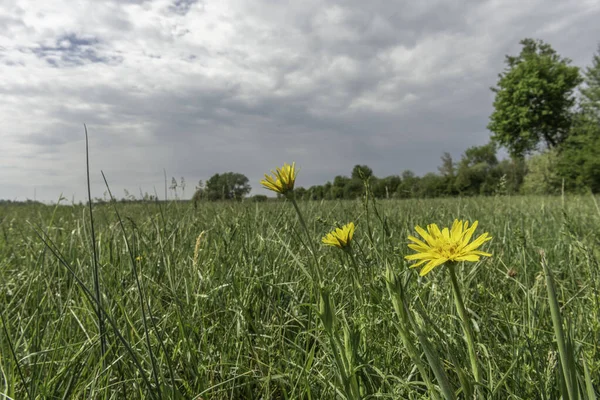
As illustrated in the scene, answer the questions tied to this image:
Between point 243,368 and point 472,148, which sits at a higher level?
point 472,148

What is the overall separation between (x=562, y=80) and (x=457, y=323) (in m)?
34.9

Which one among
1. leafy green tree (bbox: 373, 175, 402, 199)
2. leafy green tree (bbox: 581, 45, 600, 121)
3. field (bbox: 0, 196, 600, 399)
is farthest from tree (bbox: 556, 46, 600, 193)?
field (bbox: 0, 196, 600, 399)

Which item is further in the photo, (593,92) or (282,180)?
(593,92)

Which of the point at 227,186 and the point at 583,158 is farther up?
the point at 583,158

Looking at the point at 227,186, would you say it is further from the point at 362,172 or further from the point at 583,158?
the point at 583,158

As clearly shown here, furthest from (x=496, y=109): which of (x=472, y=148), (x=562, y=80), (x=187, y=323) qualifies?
(x=187, y=323)

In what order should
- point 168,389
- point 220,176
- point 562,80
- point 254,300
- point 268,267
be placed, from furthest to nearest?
1. point 562,80
2. point 220,176
3. point 268,267
4. point 254,300
5. point 168,389

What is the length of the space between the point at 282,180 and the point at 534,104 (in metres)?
34.9

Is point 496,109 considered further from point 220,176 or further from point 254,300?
point 254,300

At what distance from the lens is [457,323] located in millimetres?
1246

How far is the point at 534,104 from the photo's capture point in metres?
29.2

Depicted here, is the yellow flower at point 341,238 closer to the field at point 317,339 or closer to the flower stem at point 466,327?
the field at point 317,339

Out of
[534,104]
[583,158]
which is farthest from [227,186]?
[534,104]

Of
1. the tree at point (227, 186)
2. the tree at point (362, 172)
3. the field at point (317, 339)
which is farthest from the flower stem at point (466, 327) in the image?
the tree at point (227, 186)
